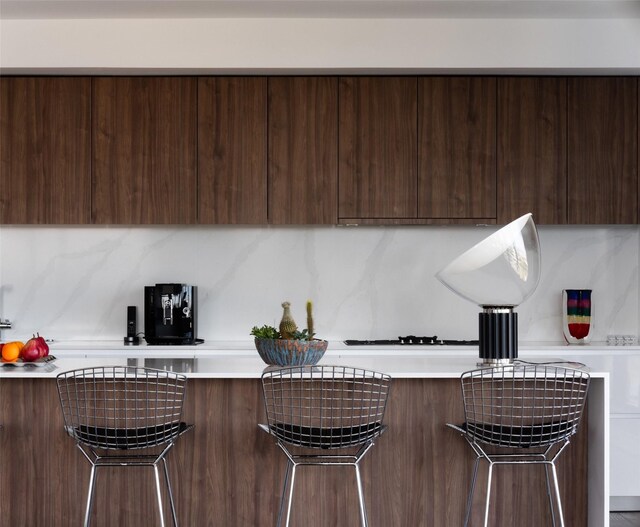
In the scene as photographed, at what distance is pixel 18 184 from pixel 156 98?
937mm

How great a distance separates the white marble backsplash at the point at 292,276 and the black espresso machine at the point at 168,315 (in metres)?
0.26

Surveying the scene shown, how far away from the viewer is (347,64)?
13.8 ft

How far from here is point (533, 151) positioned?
4305mm

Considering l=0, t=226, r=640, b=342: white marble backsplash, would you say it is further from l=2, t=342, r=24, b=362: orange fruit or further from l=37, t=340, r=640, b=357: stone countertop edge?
l=2, t=342, r=24, b=362: orange fruit

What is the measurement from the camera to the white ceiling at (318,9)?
13.1ft

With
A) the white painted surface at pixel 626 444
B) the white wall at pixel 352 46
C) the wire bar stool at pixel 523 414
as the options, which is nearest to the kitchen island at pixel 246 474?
the wire bar stool at pixel 523 414

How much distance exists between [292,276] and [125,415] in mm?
2127

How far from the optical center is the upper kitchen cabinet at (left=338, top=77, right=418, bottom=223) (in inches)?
169

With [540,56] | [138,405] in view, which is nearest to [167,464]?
[138,405]

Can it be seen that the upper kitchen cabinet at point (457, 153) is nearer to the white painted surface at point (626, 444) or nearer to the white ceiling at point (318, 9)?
the white ceiling at point (318, 9)

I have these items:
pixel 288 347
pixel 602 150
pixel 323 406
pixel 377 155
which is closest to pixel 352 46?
pixel 377 155

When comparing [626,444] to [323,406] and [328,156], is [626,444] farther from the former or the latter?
[328,156]

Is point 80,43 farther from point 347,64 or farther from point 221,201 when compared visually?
point 347,64

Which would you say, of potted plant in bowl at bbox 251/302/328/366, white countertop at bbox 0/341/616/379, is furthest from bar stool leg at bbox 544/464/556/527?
potted plant in bowl at bbox 251/302/328/366
